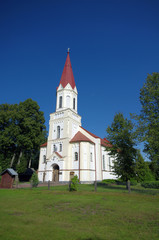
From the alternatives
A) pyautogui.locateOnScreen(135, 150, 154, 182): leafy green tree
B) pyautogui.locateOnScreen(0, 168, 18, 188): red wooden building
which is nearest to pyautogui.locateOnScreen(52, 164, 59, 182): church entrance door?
pyautogui.locateOnScreen(0, 168, 18, 188): red wooden building

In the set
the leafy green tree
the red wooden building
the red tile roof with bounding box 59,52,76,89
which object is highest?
the red tile roof with bounding box 59,52,76,89

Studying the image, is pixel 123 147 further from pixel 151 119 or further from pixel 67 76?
pixel 67 76

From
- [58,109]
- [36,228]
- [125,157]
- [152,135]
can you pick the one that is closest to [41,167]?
[58,109]

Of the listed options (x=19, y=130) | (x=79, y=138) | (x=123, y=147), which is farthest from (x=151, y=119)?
Answer: (x=19, y=130)

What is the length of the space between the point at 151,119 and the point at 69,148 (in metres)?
16.4

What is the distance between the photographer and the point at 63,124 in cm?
3188

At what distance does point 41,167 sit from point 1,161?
7.94 meters

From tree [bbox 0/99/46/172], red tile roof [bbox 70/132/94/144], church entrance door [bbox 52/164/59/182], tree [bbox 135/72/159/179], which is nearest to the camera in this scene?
tree [bbox 135/72/159/179]

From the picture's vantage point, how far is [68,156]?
29.3 m

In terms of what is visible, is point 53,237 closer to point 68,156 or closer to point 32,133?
point 68,156

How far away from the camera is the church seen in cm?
2836

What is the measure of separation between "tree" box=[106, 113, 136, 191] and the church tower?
1060 centimetres

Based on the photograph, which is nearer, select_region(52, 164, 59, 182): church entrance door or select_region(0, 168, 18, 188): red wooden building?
select_region(0, 168, 18, 188): red wooden building

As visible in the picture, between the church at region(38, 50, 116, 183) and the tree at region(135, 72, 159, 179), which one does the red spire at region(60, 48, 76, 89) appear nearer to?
the church at region(38, 50, 116, 183)
